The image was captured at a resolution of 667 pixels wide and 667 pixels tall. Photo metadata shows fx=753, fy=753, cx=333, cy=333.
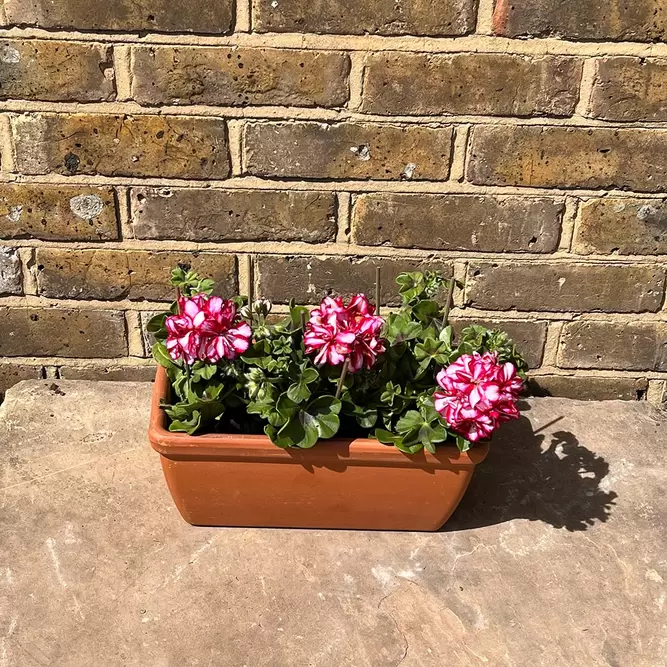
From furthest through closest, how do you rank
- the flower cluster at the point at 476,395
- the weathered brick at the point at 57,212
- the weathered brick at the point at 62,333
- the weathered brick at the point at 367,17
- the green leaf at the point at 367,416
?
the weathered brick at the point at 62,333 < the weathered brick at the point at 57,212 < the weathered brick at the point at 367,17 < the green leaf at the point at 367,416 < the flower cluster at the point at 476,395

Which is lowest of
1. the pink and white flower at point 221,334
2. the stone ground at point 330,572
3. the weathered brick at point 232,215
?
the stone ground at point 330,572

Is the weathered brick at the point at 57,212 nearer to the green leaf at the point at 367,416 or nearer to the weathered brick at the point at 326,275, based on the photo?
the weathered brick at the point at 326,275

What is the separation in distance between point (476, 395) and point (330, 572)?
328 millimetres

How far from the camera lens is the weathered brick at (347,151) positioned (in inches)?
47.9

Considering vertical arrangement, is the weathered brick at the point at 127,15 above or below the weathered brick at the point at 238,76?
above

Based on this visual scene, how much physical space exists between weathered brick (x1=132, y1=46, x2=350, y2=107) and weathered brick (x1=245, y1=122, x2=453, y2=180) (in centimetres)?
5

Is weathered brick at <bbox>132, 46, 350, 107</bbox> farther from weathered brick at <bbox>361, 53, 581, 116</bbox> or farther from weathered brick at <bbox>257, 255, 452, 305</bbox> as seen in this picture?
weathered brick at <bbox>257, 255, 452, 305</bbox>

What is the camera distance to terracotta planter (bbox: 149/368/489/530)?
100 centimetres

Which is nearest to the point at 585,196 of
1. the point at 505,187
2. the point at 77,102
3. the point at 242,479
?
the point at 505,187

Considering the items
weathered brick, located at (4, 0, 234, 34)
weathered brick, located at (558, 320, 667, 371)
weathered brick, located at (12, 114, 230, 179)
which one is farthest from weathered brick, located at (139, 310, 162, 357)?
weathered brick, located at (558, 320, 667, 371)

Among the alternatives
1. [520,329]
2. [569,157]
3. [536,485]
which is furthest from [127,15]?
[536,485]

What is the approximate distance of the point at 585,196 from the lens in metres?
1.27

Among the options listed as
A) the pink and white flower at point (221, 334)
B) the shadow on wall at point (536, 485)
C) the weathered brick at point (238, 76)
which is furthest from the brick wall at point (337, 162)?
the pink and white flower at point (221, 334)

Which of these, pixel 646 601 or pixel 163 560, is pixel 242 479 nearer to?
pixel 163 560
